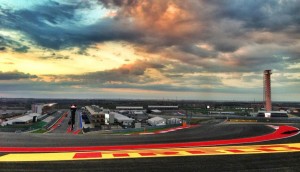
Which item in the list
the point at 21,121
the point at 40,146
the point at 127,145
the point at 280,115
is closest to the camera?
the point at 40,146

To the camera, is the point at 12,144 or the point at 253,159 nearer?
the point at 253,159

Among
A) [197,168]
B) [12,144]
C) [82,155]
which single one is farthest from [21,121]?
[197,168]

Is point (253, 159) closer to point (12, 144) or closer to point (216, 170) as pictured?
point (216, 170)

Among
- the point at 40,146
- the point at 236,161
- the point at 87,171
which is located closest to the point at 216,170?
the point at 236,161

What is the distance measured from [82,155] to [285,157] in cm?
1002

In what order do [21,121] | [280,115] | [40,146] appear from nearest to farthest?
[40,146]
[280,115]
[21,121]

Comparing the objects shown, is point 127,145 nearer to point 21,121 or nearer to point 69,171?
point 69,171

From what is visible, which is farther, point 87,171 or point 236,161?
point 236,161

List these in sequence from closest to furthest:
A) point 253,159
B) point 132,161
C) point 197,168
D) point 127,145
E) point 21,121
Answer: point 197,168
point 132,161
point 253,159
point 127,145
point 21,121

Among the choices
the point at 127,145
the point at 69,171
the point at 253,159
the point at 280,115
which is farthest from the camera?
the point at 280,115

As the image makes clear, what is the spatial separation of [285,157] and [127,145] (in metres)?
9.12

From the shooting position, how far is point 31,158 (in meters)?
12.8

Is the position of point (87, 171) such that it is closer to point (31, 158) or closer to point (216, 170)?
point (31, 158)

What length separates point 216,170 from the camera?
35.7 feet
